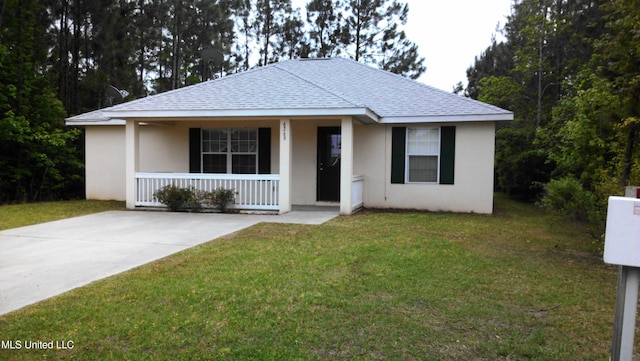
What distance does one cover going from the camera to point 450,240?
723 cm

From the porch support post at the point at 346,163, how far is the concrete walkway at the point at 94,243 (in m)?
0.46

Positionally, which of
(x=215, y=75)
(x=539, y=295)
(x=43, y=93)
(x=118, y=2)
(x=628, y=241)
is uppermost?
(x=118, y=2)

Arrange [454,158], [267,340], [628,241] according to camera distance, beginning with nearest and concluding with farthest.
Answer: [628,241]
[267,340]
[454,158]

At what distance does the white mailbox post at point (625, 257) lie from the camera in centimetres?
224

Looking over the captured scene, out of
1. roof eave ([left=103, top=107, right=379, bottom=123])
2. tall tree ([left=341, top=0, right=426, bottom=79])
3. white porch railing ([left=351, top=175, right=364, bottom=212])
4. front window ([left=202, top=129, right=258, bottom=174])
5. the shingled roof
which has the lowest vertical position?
white porch railing ([left=351, top=175, right=364, bottom=212])

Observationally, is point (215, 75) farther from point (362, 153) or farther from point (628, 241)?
point (628, 241)

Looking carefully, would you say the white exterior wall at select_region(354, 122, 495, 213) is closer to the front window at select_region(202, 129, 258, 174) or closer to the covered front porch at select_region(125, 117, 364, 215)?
the covered front porch at select_region(125, 117, 364, 215)

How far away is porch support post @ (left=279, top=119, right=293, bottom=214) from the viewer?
1009cm

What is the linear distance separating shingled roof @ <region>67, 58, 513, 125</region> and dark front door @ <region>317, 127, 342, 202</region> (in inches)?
46.1

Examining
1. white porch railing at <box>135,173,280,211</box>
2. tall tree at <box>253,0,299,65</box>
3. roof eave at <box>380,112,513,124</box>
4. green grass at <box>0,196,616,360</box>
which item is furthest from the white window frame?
tall tree at <box>253,0,299,65</box>

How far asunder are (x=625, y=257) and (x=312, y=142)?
9.97 metres

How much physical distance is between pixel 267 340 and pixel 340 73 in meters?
11.6

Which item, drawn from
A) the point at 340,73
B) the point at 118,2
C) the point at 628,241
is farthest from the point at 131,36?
the point at 628,241

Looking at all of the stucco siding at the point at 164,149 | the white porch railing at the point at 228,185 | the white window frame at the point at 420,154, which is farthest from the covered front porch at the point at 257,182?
the stucco siding at the point at 164,149
